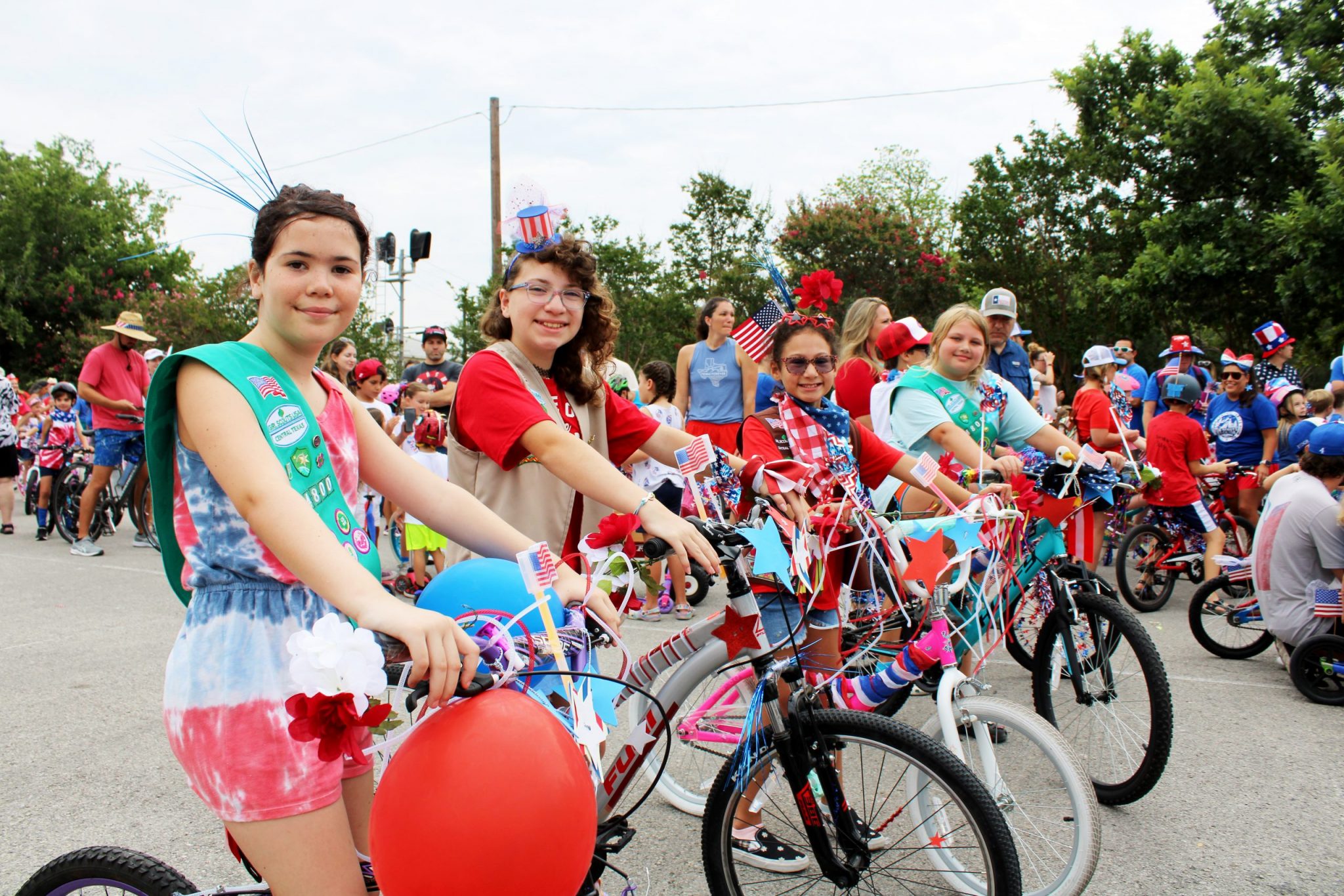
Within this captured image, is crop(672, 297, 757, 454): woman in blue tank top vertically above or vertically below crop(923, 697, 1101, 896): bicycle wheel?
above

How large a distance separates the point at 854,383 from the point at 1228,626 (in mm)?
2744

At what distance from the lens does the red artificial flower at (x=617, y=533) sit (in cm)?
216

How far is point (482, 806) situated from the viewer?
1374 mm

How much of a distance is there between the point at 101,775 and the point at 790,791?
10.2ft

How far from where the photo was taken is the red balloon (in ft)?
4.51

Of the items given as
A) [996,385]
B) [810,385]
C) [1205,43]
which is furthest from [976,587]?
[1205,43]

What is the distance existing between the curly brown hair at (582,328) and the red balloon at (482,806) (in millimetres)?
1388

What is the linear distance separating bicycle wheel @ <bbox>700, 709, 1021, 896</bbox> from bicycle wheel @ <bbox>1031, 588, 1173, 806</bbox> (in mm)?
1236

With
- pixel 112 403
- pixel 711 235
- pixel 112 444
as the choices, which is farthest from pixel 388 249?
pixel 711 235

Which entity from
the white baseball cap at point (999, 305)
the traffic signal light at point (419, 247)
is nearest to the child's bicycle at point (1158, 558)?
the white baseball cap at point (999, 305)

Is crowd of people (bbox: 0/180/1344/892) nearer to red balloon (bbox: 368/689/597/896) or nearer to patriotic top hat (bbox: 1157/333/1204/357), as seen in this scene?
red balloon (bbox: 368/689/597/896)

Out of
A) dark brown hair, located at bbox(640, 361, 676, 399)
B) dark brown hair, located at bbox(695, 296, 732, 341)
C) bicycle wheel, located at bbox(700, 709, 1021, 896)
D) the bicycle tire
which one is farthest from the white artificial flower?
dark brown hair, located at bbox(640, 361, 676, 399)

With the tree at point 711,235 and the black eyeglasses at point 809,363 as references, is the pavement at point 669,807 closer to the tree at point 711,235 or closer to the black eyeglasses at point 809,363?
the black eyeglasses at point 809,363

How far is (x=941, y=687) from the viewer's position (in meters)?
2.74
